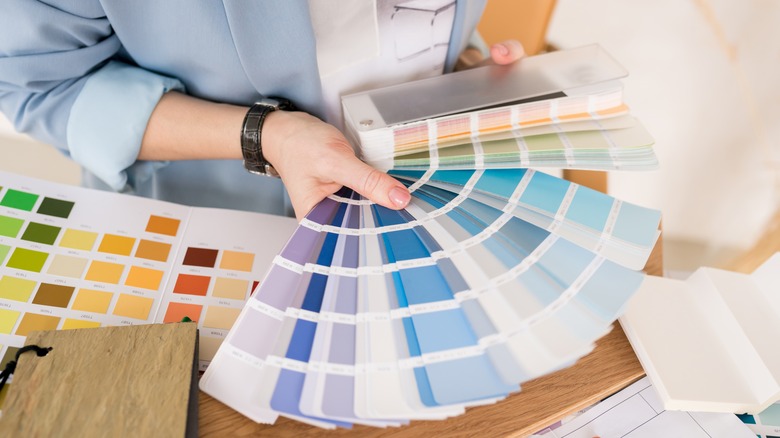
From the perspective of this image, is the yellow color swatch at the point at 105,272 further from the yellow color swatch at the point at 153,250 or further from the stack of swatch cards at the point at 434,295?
the stack of swatch cards at the point at 434,295

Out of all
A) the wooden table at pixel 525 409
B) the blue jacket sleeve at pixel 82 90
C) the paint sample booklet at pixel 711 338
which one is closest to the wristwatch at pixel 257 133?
the blue jacket sleeve at pixel 82 90

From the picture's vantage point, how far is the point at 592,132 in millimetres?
776

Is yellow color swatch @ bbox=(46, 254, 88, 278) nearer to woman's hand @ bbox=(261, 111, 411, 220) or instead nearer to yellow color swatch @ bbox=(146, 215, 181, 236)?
yellow color swatch @ bbox=(146, 215, 181, 236)

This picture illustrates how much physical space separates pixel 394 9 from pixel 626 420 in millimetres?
613

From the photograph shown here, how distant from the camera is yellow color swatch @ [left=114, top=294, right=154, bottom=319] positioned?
2.23ft

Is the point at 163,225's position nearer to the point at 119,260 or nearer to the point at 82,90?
the point at 119,260

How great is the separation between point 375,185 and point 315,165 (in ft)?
0.28

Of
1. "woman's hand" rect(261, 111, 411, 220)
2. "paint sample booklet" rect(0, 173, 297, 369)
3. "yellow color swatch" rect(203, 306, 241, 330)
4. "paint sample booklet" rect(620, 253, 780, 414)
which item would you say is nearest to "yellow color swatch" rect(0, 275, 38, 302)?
"paint sample booklet" rect(0, 173, 297, 369)

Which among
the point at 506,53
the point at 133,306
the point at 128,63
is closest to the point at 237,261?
the point at 133,306

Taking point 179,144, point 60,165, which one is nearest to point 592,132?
point 179,144

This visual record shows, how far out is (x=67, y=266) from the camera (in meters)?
0.72

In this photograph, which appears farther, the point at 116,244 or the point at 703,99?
the point at 703,99

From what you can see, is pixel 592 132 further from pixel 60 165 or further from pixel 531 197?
pixel 60 165

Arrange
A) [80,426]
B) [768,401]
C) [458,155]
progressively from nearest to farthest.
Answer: [80,426], [768,401], [458,155]
